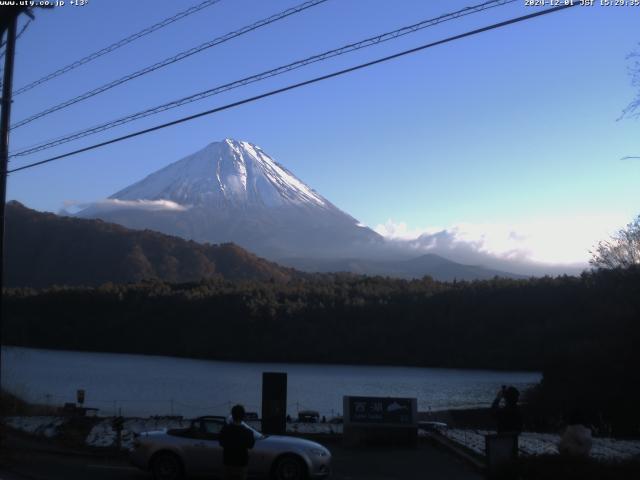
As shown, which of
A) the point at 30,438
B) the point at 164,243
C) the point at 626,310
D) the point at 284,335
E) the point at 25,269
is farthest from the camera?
the point at 164,243

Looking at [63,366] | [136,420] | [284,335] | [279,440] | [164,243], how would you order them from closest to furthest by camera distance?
[279,440]
[136,420]
[63,366]
[284,335]
[164,243]

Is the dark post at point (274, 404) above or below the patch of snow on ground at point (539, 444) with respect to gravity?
above

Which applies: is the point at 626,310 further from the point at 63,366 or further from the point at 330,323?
the point at 330,323

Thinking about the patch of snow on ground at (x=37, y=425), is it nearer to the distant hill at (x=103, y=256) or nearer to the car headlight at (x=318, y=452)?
the car headlight at (x=318, y=452)

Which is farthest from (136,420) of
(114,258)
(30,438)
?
(114,258)

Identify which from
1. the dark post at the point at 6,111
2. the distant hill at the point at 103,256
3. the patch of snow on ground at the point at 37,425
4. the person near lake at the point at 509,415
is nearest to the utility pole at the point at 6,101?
the dark post at the point at 6,111

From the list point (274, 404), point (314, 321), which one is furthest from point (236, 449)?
point (314, 321)
